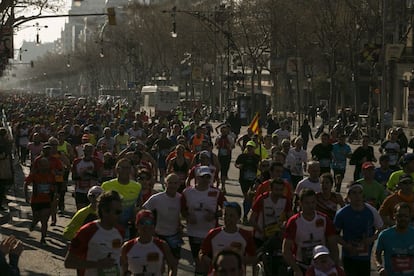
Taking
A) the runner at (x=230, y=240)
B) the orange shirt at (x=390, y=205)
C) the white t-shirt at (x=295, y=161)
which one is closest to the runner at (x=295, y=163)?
the white t-shirt at (x=295, y=161)

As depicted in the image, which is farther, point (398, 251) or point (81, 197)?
point (81, 197)

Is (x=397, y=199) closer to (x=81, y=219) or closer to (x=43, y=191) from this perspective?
(x=81, y=219)

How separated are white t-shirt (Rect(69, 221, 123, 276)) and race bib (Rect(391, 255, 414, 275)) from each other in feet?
8.13

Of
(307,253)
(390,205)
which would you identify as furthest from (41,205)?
(307,253)

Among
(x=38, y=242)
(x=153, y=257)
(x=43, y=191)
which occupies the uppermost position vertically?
(x=153, y=257)

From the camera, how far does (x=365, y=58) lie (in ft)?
134

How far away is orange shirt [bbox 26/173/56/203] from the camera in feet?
49.8

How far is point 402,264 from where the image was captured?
909 centimetres

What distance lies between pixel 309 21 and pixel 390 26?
9.22 m

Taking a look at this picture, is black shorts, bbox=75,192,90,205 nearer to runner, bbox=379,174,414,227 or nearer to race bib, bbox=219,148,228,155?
runner, bbox=379,174,414,227

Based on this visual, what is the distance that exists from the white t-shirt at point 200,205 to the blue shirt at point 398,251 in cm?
246

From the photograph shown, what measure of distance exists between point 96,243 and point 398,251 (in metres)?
2.70

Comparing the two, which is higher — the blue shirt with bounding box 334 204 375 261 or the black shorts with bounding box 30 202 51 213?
the blue shirt with bounding box 334 204 375 261

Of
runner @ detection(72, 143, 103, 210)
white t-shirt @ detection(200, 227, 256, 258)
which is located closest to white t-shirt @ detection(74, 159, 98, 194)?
runner @ detection(72, 143, 103, 210)
